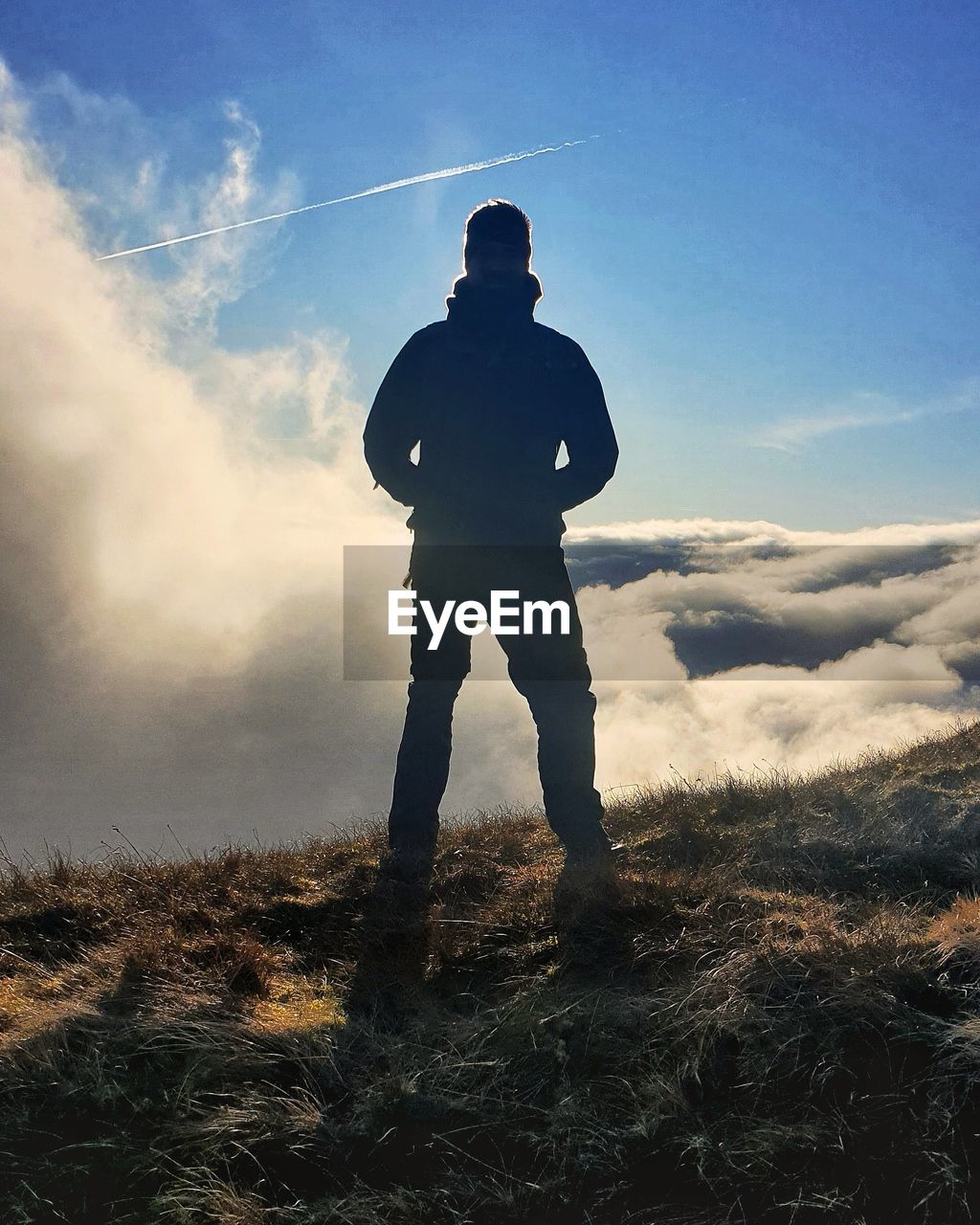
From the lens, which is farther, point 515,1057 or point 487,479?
point 487,479

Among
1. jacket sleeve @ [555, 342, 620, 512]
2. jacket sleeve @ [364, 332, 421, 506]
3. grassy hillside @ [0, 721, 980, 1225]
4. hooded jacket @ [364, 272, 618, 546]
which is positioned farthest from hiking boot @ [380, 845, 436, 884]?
jacket sleeve @ [555, 342, 620, 512]

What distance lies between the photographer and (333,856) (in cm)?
727

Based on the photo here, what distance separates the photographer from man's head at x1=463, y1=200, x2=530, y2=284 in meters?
6.59

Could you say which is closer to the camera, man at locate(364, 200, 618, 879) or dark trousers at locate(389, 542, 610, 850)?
dark trousers at locate(389, 542, 610, 850)

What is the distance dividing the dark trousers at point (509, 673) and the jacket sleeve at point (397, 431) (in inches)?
19.7

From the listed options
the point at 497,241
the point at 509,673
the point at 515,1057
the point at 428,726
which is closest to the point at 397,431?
the point at 497,241

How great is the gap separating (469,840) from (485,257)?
432cm

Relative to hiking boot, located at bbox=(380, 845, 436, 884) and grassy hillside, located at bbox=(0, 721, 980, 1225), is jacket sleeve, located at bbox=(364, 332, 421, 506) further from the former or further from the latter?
grassy hillside, located at bbox=(0, 721, 980, 1225)

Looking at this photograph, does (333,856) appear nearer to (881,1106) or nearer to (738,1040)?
(738,1040)

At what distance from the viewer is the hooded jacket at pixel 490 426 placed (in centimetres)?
654

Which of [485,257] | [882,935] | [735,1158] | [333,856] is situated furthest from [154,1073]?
[485,257]

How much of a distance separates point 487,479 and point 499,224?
174 cm

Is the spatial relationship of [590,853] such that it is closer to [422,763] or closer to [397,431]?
[422,763]

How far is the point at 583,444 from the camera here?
663cm
